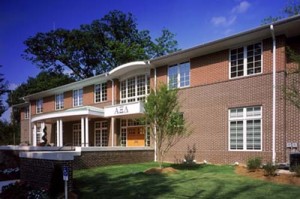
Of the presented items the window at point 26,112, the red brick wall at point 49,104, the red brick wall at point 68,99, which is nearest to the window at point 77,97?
the red brick wall at point 68,99

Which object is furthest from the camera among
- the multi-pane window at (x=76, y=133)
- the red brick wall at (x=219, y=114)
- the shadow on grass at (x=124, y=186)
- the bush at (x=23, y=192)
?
the multi-pane window at (x=76, y=133)

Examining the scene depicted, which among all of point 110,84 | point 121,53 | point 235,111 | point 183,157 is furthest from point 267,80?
point 121,53

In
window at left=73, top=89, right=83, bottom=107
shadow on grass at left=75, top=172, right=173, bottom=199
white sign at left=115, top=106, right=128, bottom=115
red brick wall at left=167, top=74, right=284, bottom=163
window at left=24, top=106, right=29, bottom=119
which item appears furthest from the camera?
window at left=24, top=106, right=29, bottom=119

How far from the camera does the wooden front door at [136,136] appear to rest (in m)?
22.9

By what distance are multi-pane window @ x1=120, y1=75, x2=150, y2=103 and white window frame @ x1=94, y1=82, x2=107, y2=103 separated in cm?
209

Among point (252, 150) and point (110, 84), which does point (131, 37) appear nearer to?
point (110, 84)

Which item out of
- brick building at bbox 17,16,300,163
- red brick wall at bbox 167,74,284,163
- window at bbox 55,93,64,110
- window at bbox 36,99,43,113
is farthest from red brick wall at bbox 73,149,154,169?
window at bbox 36,99,43,113

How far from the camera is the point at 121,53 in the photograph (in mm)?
44781

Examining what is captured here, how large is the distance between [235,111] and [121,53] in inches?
1192

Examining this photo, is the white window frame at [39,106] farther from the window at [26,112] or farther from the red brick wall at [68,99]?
the red brick wall at [68,99]

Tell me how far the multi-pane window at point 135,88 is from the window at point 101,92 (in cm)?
209

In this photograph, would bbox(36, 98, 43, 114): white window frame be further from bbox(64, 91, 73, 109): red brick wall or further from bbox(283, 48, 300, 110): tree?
bbox(283, 48, 300, 110): tree

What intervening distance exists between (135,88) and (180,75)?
15.4 ft

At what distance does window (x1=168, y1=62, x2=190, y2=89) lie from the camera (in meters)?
19.3
